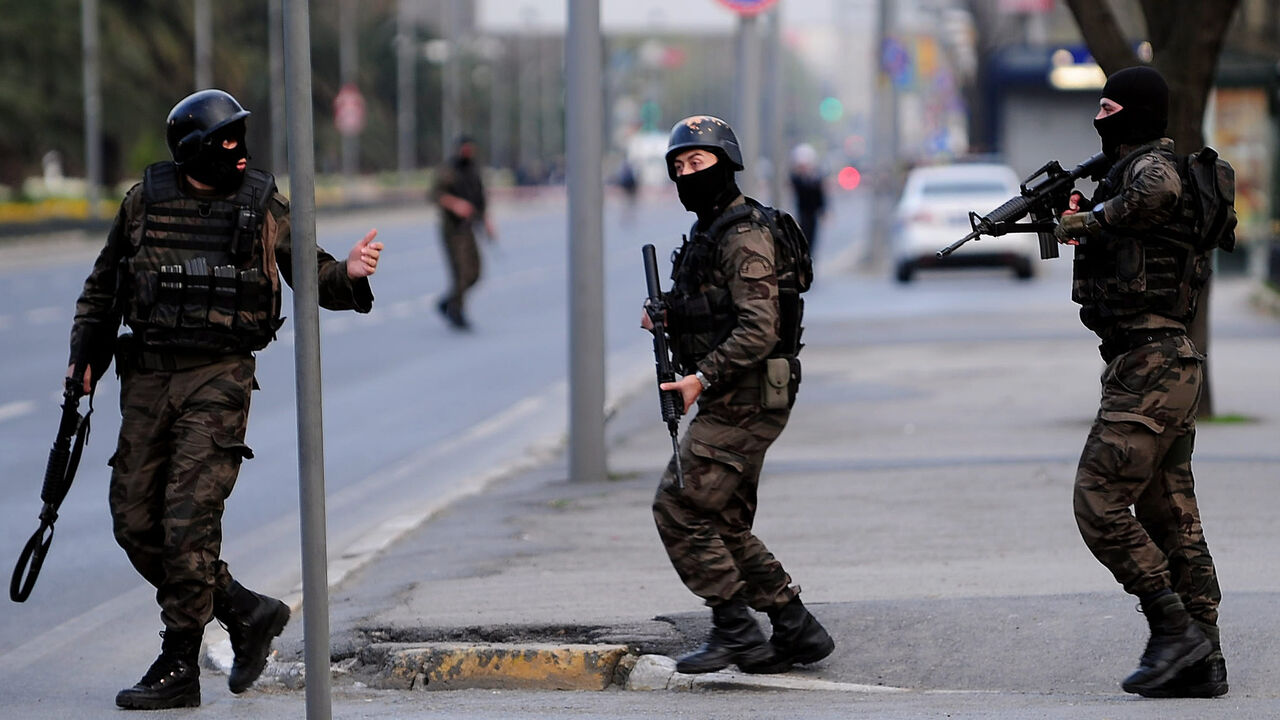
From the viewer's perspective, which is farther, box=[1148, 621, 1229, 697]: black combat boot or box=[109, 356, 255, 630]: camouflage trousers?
box=[109, 356, 255, 630]: camouflage trousers

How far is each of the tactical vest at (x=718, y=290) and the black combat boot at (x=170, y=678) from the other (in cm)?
169

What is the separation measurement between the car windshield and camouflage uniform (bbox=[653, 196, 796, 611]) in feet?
71.6

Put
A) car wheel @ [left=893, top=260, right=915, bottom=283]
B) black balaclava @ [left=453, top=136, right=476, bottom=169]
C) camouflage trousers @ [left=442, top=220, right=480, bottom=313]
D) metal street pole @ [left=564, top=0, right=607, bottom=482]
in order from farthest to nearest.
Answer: car wheel @ [left=893, top=260, right=915, bottom=283] → black balaclava @ [left=453, top=136, right=476, bottom=169] → camouflage trousers @ [left=442, top=220, right=480, bottom=313] → metal street pole @ [left=564, top=0, right=607, bottom=482]

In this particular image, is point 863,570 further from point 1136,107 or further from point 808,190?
point 808,190

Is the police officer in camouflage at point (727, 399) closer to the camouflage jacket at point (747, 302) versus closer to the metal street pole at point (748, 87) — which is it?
the camouflage jacket at point (747, 302)

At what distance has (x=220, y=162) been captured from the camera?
19.5 feet

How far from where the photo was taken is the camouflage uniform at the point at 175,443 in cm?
587

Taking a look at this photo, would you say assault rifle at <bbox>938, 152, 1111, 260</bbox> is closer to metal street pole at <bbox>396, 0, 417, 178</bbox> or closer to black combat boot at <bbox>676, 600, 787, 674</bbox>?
black combat boot at <bbox>676, 600, 787, 674</bbox>

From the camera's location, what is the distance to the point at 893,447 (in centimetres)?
1155

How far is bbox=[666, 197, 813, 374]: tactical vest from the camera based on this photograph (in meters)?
6.15

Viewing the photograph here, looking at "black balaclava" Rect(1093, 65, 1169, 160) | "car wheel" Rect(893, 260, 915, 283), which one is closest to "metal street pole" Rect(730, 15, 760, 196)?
"black balaclava" Rect(1093, 65, 1169, 160)

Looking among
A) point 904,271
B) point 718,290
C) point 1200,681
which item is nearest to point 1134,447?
point 1200,681

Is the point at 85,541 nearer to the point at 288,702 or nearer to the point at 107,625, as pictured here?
the point at 107,625

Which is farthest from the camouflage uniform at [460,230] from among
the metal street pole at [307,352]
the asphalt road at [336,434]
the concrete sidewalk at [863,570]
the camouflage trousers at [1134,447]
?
the metal street pole at [307,352]
